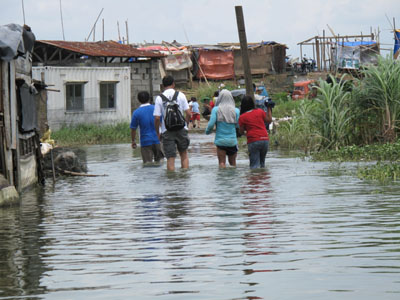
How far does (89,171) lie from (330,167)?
5.08 m

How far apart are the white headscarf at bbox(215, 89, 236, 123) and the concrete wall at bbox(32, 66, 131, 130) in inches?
587

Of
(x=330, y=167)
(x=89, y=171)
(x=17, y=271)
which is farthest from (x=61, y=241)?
(x=89, y=171)

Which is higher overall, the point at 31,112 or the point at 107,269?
the point at 31,112

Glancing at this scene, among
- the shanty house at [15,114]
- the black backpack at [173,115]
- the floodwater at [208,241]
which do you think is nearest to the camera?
the floodwater at [208,241]

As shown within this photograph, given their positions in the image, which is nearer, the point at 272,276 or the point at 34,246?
the point at 272,276

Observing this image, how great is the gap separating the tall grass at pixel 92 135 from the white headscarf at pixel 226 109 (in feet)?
45.7

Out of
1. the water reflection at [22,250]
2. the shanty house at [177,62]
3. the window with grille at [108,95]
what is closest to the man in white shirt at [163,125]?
the water reflection at [22,250]

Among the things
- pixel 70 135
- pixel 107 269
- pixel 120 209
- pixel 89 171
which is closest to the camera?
pixel 107 269

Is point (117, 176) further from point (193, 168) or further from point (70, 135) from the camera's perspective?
point (70, 135)

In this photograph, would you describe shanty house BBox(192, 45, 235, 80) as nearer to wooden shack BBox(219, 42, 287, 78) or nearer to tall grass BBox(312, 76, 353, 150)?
wooden shack BBox(219, 42, 287, 78)

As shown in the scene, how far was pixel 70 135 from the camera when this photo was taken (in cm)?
2848

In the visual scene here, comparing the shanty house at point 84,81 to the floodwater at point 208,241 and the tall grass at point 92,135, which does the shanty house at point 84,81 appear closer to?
the tall grass at point 92,135

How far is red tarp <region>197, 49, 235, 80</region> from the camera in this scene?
165 feet

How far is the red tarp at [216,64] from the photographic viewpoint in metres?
50.4
